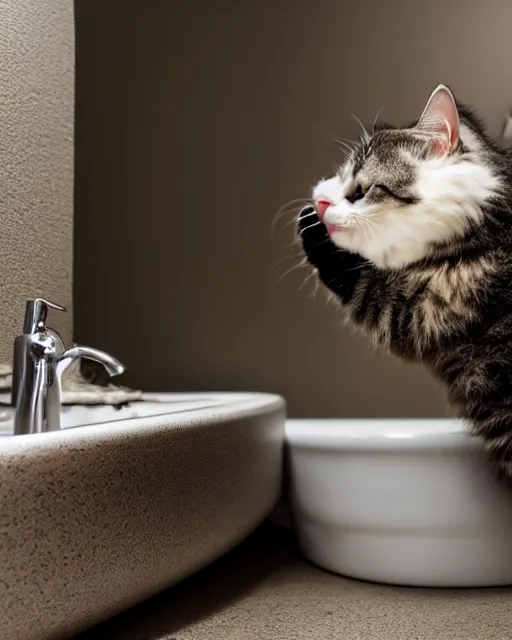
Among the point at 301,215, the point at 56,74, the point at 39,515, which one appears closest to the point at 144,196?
the point at 56,74

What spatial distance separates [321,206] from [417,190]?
6.2 inches

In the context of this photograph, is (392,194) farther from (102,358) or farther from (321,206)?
(102,358)

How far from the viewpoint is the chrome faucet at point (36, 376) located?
0.89 meters

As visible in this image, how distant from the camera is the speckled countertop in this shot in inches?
35.4

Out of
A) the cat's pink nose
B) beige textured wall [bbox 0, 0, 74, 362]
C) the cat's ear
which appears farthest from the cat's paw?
beige textured wall [bbox 0, 0, 74, 362]

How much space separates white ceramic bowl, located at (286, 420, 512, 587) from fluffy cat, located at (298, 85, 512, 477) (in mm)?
97

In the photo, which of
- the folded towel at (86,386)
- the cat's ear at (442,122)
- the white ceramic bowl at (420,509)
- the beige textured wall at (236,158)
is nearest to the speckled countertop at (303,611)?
the white ceramic bowl at (420,509)

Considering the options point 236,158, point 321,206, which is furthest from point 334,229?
point 236,158

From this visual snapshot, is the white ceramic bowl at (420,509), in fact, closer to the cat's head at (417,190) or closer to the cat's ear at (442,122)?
the cat's head at (417,190)

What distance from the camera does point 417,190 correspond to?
38.0 inches

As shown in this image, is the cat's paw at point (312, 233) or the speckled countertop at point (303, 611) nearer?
the speckled countertop at point (303, 611)

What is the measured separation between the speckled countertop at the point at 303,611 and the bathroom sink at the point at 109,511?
0.33 ft

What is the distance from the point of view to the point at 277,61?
1.99m

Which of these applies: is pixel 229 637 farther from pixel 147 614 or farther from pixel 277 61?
pixel 277 61
